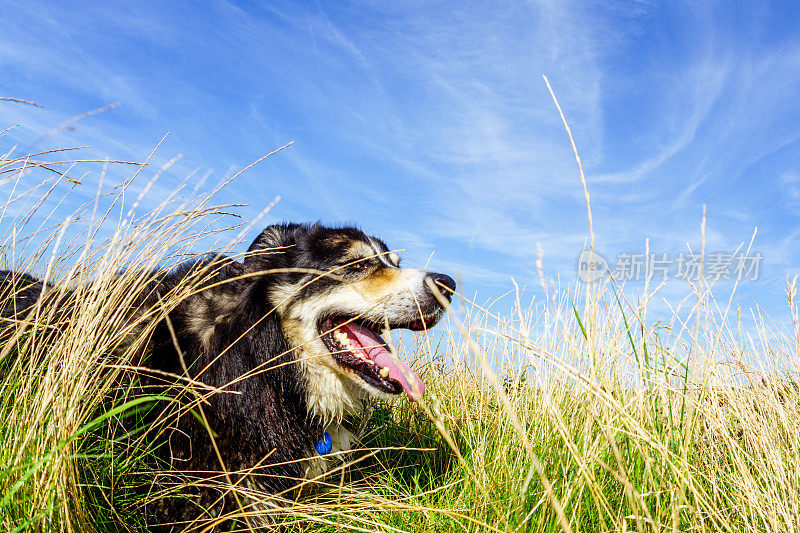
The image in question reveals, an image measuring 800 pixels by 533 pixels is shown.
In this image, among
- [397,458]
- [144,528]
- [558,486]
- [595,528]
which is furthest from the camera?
[397,458]

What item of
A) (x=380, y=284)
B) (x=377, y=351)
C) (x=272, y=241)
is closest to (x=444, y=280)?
(x=380, y=284)

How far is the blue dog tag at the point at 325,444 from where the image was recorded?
3.51m

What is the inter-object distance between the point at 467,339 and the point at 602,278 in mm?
1919

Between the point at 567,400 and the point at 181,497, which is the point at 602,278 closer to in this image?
the point at 567,400

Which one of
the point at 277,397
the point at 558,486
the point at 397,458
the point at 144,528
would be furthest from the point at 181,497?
the point at 558,486

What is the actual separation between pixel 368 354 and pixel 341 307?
35cm

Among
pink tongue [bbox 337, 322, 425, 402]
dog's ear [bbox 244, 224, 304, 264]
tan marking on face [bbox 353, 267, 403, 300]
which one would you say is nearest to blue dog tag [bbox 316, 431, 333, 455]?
pink tongue [bbox 337, 322, 425, 402]

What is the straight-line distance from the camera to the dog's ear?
143 inches

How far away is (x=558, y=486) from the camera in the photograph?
2.49 metres

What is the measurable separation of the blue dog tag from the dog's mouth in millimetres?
547

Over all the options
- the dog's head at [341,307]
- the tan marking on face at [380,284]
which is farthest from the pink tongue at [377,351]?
the tan marking on face at [380,284]

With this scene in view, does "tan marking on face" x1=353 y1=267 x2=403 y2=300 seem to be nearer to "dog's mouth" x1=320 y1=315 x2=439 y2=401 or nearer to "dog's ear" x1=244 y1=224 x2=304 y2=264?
"dog's mouth" x1=320 y1=315 x2=439 y2=401

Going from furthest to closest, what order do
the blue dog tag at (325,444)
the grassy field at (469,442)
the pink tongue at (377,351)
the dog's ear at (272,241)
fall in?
the dog's ear at (272,241) → the blue dog tag at (325,444) → the pink tongue at (377,351) → the grassy field at (469,442)

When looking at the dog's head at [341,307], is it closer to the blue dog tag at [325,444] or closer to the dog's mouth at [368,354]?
the dog's mouth at [368,354]
